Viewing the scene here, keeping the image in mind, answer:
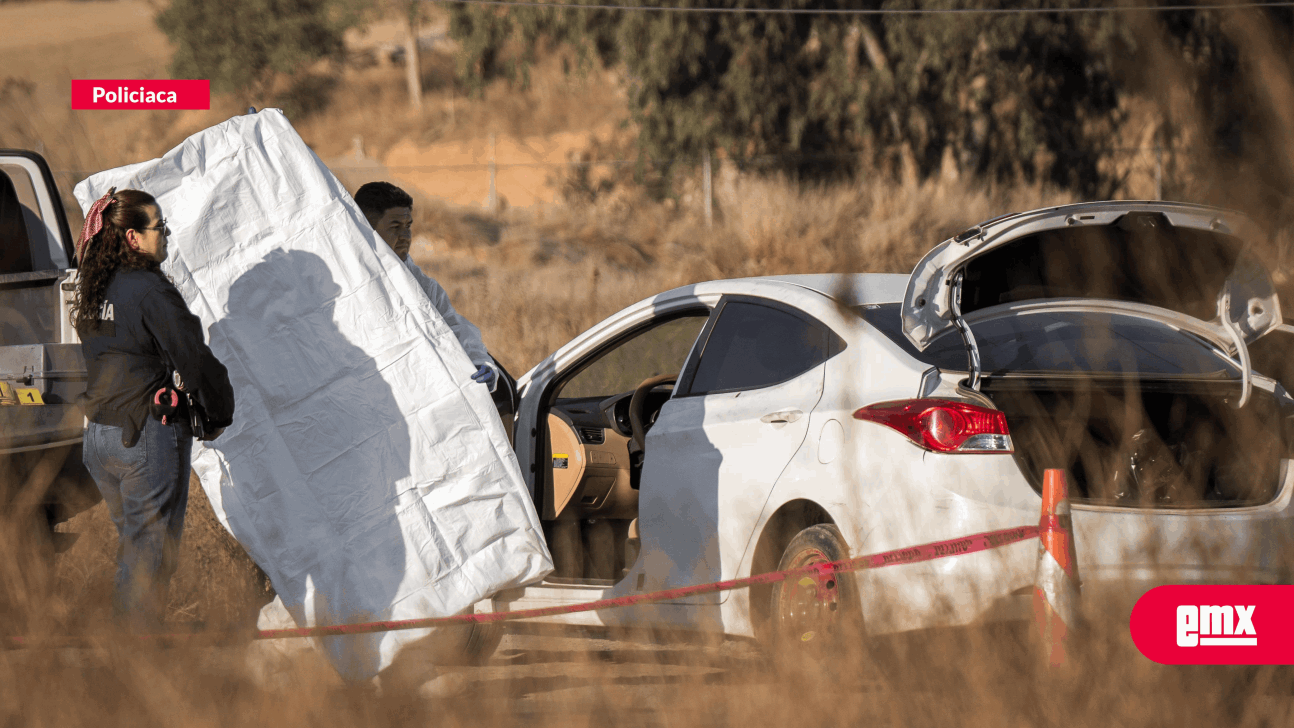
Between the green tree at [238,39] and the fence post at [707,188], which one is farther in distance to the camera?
the green tree at [238,39]

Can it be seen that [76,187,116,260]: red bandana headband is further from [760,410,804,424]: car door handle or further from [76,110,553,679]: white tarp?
[760,410,804,424]: car door handle

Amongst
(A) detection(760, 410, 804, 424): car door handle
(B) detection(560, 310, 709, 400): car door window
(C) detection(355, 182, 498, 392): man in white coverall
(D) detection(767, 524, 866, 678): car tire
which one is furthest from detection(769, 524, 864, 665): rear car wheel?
(B) detection(560, 310, 709, 400): car door window

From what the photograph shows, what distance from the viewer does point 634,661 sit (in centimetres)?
449

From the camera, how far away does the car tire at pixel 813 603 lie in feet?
14.1

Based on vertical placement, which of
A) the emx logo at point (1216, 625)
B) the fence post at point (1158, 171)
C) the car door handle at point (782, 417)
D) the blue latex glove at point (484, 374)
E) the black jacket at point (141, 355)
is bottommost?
the emx logo at point (1216, 625)

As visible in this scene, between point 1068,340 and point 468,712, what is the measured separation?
2627mm

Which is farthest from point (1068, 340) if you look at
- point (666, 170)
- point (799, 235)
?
point (666, 170)

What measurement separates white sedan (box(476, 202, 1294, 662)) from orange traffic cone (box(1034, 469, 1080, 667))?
1.10ft

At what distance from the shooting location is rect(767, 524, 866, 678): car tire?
14.1 feet

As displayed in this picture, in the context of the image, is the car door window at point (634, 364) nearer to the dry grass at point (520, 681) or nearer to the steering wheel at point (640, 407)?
the dry grass at point (520, 681)

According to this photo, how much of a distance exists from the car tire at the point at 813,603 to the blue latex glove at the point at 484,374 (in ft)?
4.34

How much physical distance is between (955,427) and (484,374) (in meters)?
1.80

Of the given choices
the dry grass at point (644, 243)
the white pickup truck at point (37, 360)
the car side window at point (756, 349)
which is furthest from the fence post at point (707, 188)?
the car side window at point (756, 349)

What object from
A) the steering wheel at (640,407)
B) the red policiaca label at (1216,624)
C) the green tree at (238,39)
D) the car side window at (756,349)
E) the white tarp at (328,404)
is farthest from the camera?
the green tree at (238,39)
